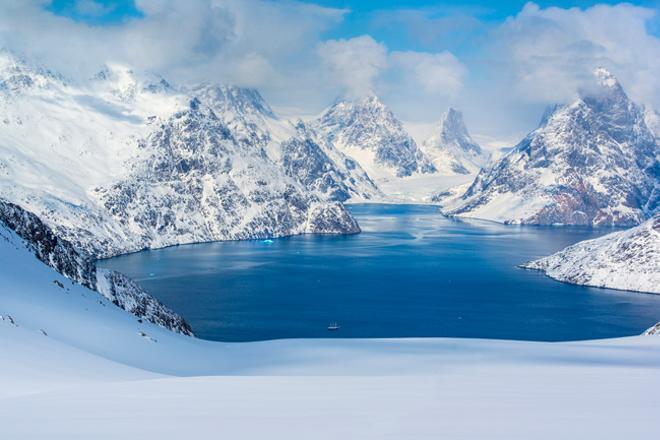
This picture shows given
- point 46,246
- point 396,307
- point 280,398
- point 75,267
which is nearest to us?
point 280,398

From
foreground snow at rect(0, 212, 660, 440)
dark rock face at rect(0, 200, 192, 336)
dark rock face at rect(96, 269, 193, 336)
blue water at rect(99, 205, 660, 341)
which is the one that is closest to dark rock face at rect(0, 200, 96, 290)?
dark rock face at rect(0, 200, 192, 336)

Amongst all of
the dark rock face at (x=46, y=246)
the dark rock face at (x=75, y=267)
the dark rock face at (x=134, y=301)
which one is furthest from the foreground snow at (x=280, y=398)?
the dark rock face at (x=134, y=301)

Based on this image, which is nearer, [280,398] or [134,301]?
[280,398]

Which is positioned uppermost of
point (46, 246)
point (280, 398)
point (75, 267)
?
point (46, 246)

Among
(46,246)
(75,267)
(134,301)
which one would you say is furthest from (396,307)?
(46,246)

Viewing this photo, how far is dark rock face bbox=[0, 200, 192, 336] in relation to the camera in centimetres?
7594

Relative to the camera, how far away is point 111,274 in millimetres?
87938

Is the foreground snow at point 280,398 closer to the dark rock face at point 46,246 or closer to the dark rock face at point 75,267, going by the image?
the dark rock face at point 46,246

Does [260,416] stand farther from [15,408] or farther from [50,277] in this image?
[50,277]

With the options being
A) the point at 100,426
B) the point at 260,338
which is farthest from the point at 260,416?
the point at 260,338

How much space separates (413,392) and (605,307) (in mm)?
151975

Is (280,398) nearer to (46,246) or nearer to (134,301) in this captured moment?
Result: (46,246)

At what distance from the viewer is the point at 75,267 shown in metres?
78.6

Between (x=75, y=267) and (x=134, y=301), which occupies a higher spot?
(x=75, y=267)
